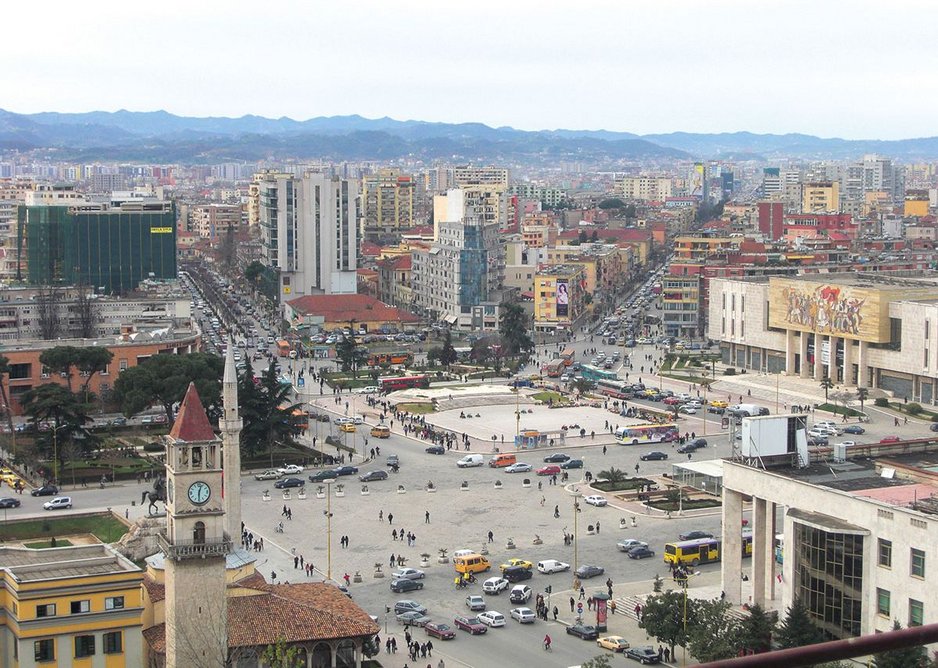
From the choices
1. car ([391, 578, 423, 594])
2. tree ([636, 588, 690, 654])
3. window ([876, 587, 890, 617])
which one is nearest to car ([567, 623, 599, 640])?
tree ([636, 588, 690, 654])

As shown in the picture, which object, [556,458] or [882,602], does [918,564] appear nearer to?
[882,602]

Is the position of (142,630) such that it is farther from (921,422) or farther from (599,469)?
(921,422)

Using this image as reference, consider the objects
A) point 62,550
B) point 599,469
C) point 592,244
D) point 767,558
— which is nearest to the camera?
point 62,550

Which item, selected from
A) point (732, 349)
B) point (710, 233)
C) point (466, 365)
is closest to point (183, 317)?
point (466, 365)

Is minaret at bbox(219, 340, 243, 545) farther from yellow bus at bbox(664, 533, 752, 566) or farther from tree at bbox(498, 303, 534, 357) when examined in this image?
tree at bbox(498, 303, 534, 357)

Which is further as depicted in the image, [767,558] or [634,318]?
[634,318]

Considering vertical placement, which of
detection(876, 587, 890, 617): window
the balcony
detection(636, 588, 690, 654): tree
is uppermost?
the balcony

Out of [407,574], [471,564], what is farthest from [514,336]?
[407,574]
